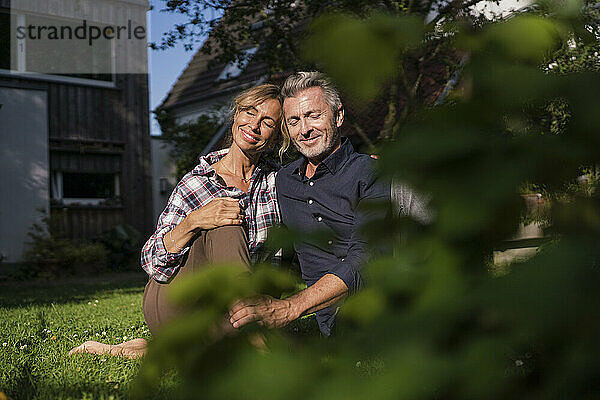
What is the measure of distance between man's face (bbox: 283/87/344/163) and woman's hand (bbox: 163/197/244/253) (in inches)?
16.6

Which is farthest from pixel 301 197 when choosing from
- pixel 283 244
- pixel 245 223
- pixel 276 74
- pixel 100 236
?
pixel 100 236

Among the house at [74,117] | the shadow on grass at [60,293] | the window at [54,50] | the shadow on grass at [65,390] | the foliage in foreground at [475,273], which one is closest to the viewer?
the foliage in foreground at [475,273]

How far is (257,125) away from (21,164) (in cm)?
1188

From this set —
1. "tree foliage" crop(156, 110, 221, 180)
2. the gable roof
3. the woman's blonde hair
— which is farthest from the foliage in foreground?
the gable roof

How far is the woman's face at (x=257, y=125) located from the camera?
3.23 m

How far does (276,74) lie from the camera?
9266mm

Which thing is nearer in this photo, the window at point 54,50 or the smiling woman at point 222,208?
the smiling woman at point 222,208

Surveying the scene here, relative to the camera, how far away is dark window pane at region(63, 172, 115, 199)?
1454 cm

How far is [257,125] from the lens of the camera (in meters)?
3.24

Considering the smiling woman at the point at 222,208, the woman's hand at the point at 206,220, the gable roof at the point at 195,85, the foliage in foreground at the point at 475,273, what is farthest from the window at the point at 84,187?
the foliage in foreground at the point at 475,273

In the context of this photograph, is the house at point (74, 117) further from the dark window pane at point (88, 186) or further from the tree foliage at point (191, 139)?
the tree foliage at point (191, 139)

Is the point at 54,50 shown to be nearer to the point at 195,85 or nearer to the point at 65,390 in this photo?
the point at 195,85

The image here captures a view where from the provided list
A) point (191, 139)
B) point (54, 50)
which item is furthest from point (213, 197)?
point (54, 50)

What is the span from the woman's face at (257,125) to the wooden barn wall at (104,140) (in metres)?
11.6
